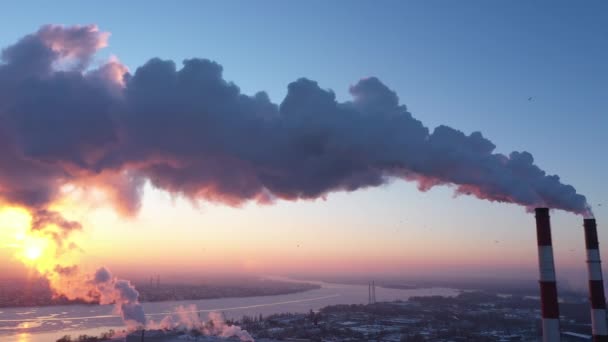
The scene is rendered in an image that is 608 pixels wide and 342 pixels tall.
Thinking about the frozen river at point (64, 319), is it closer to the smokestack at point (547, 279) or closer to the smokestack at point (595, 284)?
the smokestack at point (547, 279)

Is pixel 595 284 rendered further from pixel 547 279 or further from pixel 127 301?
pixel 127 301

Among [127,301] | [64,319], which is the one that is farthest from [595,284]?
[64,319]

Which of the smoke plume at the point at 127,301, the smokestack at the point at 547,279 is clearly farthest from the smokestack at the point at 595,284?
the smoke plume at the point at 127,301

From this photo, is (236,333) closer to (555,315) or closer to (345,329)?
(345,329)

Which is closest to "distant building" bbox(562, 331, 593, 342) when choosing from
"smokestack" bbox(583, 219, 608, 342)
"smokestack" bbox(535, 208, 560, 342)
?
"smokestack" bbox(583, 219, 608, 342)

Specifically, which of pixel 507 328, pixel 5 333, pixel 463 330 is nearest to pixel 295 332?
pixel 463 330

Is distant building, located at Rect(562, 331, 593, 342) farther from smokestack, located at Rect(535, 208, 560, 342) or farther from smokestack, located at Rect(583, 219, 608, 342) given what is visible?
smokestack, located at Rect(535, 208, 560, 342)

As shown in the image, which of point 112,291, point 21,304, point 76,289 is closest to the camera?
point 76,289
